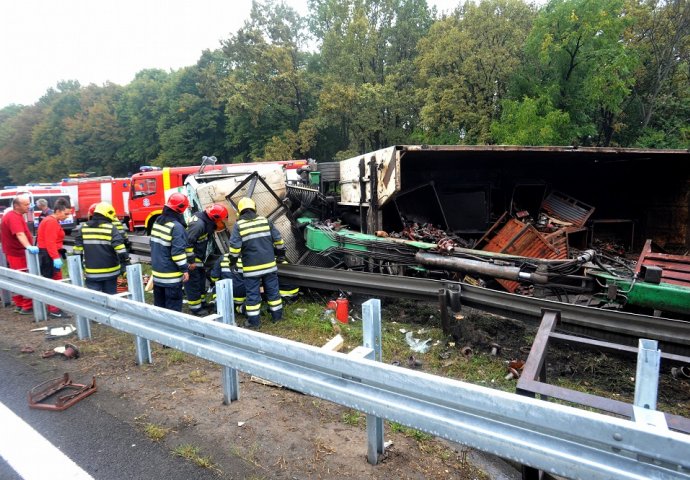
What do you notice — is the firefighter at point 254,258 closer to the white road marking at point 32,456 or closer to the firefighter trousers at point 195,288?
the firefighter trousers at point 195,288

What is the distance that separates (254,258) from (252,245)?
0.52 feet

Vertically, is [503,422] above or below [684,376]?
above

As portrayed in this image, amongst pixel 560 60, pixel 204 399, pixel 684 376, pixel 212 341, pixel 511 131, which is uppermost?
pixel 560 60

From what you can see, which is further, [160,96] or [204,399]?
[160,96]

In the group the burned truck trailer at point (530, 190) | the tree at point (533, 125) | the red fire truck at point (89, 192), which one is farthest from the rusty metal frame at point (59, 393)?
the tree at point (533, 125)

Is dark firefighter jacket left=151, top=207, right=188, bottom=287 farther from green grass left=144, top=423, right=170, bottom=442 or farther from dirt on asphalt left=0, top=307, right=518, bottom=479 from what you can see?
green grass left=144, top=423, right=170, bottom=442

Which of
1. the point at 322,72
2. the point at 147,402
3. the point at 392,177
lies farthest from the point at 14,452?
the point at 322,72

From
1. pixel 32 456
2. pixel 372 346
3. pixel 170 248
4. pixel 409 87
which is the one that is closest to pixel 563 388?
pixel 372 346

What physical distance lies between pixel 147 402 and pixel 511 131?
18.1m

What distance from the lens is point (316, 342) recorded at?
177 inches

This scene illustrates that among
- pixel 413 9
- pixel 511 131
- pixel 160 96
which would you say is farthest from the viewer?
pixel 160 96

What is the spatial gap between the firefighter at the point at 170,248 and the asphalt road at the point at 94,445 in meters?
1.91

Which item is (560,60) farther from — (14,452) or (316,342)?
(14,452)

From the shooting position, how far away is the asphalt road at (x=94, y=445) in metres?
2.12
